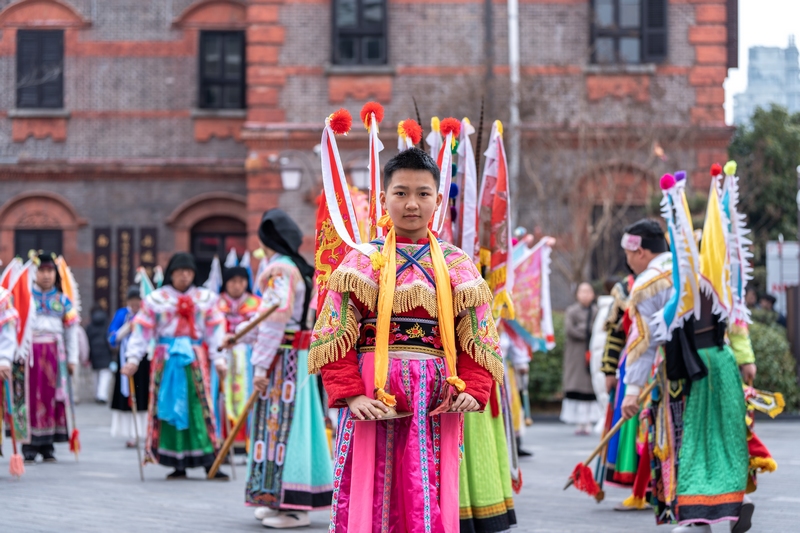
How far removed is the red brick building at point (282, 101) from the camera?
21984mm

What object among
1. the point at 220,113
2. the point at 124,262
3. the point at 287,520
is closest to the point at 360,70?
the point at 220,113

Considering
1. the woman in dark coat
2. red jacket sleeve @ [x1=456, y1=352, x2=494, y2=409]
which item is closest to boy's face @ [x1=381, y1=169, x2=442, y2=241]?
red jacket sleeve @ [x1=456, y1=352, x2=494, y2=409]

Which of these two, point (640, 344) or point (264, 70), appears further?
point (264, 70)

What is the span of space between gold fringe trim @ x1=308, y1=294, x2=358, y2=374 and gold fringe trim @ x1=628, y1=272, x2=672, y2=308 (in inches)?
113

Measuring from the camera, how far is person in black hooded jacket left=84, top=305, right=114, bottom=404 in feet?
69.1

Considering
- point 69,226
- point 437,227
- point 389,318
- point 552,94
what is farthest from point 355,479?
point 69,226

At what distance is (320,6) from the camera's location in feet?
74.8

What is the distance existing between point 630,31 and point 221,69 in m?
7.98

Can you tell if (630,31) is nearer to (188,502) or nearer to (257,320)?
(188,502)

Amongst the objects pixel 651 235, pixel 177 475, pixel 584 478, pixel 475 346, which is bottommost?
pixel 177 475

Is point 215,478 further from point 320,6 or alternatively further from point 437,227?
point 320,6

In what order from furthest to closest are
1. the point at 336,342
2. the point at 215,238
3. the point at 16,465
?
the point at 215,238
the point at 16,465
the point at 336,342

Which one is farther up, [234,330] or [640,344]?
[640,344]

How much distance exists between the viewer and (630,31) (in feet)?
74.3
